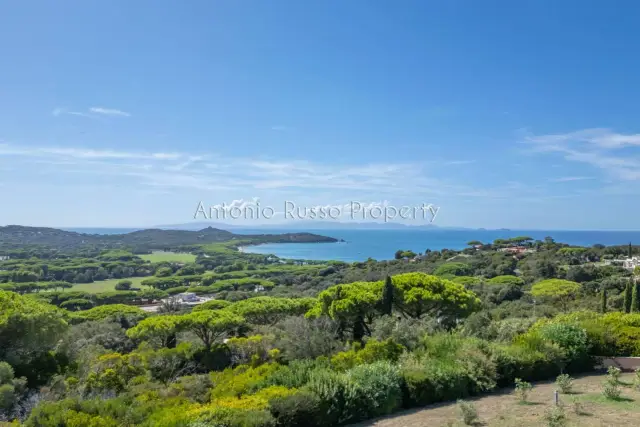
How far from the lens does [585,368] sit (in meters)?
8.91

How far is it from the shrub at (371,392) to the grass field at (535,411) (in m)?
0.18

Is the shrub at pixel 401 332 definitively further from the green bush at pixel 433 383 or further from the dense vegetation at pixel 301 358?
the green bush at pixel 433 383

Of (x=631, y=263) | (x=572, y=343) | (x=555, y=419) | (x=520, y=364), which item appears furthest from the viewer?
(x=631, y=263)

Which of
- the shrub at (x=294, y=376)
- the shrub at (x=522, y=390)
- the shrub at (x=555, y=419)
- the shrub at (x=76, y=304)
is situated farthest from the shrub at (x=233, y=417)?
the shrub at (x=76, y=304)

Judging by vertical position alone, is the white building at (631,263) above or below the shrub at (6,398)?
below

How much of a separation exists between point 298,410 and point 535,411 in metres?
3.25

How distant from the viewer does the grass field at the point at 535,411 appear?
18.7 ft

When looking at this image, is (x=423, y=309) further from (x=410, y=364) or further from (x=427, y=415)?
(x=427, y=415)

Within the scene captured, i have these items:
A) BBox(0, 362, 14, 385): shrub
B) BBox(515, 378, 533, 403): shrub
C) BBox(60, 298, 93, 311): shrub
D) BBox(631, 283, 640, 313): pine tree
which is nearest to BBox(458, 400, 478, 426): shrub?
BBox(515, 378, 533, 403): shrub

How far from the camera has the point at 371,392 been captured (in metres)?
6.48

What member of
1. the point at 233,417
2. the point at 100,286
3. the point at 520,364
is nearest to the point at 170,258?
the point at 100,286

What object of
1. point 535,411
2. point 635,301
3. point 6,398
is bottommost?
point 635,301

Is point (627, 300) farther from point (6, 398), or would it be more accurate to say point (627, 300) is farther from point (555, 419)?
point (6, 398)

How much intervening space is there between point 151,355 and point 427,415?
9645 millimetres
